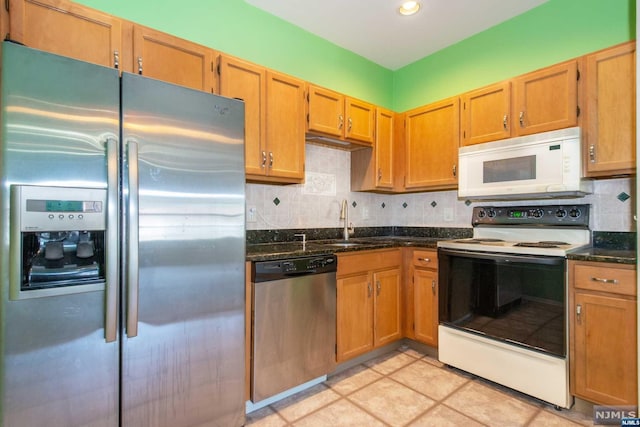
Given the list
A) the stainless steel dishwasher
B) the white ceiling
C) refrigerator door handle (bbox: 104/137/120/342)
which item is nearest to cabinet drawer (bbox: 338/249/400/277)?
the stainless steel dishwasher

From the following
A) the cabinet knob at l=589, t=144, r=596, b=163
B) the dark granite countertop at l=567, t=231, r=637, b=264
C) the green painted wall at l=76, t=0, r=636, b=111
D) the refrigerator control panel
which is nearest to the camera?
the refrigerator control panel

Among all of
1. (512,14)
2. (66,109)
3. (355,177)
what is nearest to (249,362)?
(66,109)

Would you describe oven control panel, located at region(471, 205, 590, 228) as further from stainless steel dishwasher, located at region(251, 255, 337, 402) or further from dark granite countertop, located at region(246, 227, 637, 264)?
stainless steel dishwasher, located at region(251, 255, 337, 402)

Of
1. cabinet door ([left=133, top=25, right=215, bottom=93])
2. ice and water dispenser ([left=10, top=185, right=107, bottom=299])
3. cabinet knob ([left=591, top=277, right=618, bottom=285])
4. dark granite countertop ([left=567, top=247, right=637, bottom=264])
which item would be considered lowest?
cabinet knob ([left=591, top=277, right=618, bottom=285])

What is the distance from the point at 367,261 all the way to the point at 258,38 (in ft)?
6.28

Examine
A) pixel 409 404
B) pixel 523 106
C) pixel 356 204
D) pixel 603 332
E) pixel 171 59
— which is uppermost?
pixel 171 59

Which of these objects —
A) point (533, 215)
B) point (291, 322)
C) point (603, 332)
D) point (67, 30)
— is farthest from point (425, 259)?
point (67, 30)

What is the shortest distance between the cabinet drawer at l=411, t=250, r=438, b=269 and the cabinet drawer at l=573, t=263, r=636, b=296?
858mm

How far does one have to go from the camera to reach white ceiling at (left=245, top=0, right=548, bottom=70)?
2371mm

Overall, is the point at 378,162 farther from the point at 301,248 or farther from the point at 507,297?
the point at 507,297

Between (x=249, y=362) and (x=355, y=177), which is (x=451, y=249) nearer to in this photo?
(x=355, y=177)

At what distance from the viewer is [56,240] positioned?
1210 millimetres

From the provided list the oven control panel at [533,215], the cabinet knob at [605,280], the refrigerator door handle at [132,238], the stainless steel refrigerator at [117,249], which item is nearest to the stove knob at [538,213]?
the oven control panel at [533,215]

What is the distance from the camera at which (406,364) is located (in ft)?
7.96
